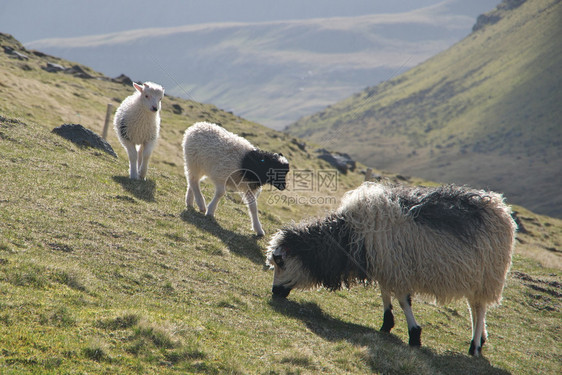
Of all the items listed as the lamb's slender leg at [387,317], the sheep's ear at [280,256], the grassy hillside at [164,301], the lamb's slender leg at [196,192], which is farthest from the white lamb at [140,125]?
the lamb's slender leg at [387,317]

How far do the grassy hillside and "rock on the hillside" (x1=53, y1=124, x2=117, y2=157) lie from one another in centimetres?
82

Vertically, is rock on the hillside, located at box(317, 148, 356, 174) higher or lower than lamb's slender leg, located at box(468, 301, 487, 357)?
higher

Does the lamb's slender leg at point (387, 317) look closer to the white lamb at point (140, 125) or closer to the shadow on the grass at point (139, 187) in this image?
the shadow on the grass at point (139, 187)

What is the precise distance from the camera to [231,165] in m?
16.4

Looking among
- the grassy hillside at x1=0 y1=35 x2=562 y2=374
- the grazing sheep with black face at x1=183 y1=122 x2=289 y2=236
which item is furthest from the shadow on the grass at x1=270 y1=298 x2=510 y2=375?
the grazing sheep with black face at x1=183 y1=122 x2=289 y2=236

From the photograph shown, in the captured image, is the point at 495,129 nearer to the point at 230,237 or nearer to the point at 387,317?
the point at 230,237

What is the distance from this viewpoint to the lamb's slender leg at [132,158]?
1823 centimetres

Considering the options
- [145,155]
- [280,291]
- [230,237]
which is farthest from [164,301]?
[145,155]

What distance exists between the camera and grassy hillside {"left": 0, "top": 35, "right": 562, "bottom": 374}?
25.4 feet

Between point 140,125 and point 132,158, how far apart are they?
4.29ft

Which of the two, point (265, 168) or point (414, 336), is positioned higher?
point (265, 168)

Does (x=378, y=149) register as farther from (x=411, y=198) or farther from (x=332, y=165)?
(x=411, y=198)

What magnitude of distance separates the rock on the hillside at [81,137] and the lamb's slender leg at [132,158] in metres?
4.08

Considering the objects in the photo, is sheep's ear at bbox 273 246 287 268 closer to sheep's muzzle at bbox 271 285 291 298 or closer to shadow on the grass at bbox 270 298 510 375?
sheep's muzzle at bbox 271 285 291 298
